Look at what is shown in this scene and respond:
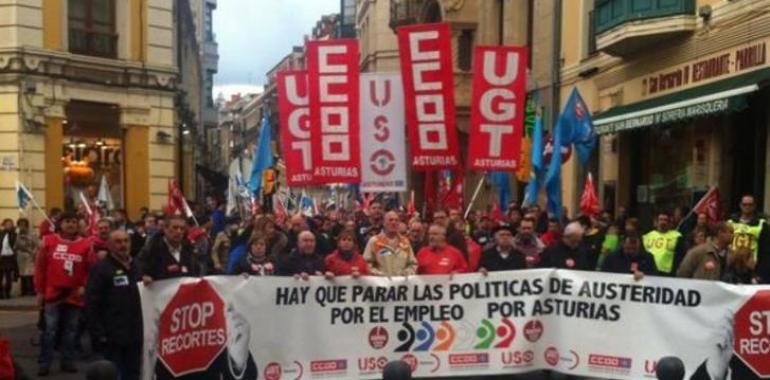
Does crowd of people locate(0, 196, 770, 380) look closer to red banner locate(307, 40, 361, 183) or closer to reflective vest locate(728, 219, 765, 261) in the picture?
reflective vest locate(728, 219, 765, 261)

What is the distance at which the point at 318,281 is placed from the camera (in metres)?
7.85

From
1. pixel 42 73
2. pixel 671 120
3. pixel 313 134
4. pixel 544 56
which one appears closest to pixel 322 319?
pixel 313 134

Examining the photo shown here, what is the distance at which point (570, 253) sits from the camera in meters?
8.89

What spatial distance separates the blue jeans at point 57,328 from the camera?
9578 millimetres

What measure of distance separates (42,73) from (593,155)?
1271cm

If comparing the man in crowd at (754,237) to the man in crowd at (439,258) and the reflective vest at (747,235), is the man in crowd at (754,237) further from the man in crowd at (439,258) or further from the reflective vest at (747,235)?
the man in crowd at (439,258)

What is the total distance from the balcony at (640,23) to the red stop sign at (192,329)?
1218 centimetres

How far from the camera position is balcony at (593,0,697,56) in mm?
16969

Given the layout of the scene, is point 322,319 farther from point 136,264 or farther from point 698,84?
point 698,84

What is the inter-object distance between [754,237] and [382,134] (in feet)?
14.9

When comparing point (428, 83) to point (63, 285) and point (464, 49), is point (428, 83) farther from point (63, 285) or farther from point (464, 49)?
point (464, 49)

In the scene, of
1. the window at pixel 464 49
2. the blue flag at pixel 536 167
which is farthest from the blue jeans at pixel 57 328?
the window at pixel 464 49

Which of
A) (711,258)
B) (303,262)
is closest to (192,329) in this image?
(303,262)

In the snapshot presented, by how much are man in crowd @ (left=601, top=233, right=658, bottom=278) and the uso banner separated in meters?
1.35
